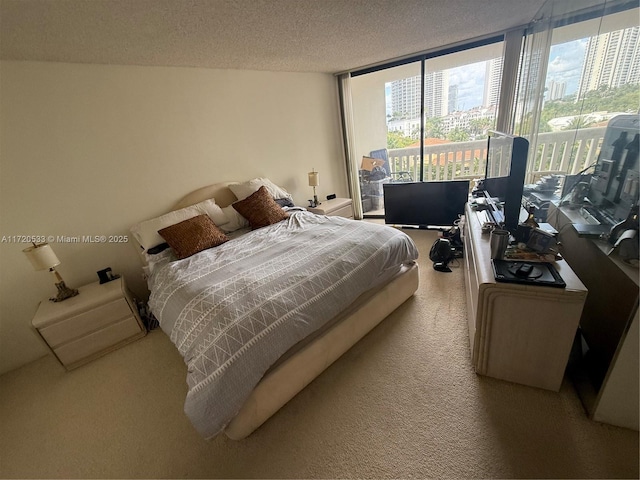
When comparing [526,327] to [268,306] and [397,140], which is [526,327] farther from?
[397,140]

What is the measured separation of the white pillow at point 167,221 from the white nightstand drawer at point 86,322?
0.52 m

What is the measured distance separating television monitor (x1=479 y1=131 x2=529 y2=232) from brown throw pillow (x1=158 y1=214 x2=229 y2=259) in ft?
7.21

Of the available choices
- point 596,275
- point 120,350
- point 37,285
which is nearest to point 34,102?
point 37,285

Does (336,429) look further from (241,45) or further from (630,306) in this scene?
(241,45)

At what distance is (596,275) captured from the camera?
143cm

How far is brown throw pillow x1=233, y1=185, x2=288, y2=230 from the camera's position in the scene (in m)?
2.66

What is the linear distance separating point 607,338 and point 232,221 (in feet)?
9.30

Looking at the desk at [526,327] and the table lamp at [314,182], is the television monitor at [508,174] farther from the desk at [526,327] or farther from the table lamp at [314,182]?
the table lamp at [314,182]

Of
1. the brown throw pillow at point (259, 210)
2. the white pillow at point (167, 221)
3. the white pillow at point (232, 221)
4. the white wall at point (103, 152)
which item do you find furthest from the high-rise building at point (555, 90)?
the white pillow at point (167, 221)

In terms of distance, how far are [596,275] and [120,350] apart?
328cm

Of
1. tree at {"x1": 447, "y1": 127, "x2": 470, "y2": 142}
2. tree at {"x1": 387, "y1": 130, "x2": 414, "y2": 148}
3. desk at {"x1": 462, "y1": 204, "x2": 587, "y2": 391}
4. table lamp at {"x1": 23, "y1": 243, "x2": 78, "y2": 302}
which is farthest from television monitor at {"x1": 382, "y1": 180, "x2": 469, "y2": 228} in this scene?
table lamp at {"x1": 23, "y1": 243, "x2": 78, "y2": 302}

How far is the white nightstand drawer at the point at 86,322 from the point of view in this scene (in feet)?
6.09

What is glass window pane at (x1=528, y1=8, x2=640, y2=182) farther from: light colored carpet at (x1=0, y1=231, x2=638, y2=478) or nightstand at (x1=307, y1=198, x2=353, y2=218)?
nightstand at (x1=307, y1=198, x2=353, y2=218)

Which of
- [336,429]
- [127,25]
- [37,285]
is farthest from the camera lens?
[37,285]
